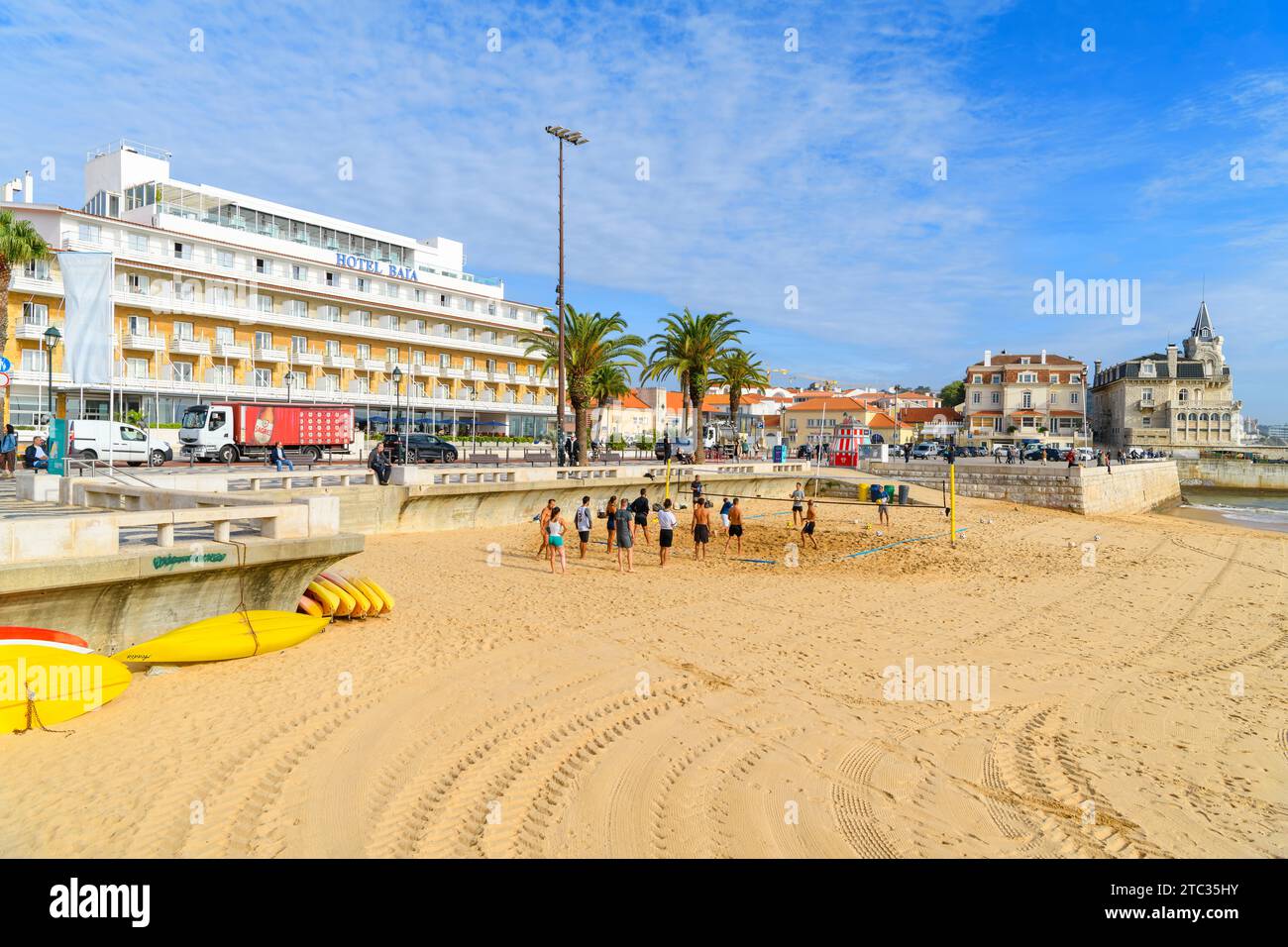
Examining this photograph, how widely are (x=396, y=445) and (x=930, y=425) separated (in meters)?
81.4

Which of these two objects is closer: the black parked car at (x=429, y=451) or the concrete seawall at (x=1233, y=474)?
the black parked car at (x=429, y=451)

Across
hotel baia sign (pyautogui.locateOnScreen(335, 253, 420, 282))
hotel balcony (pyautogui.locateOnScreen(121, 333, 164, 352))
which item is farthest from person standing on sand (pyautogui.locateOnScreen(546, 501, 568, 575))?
hotel baia sign (pyautogui.locateOnScreen(335, 253, 420, 282))

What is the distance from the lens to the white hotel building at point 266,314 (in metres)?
43.5

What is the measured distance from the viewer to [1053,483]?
1534 inches

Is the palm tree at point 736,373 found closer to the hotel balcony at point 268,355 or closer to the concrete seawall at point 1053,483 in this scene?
the concrete seawall at point 1053,483

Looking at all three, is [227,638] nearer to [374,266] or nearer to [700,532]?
[700,532]

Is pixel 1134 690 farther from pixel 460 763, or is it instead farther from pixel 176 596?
pixel 176 596

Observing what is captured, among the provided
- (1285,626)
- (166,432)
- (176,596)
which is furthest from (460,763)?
(166,432)

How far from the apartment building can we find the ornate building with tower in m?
8.97

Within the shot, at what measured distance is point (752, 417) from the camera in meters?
104

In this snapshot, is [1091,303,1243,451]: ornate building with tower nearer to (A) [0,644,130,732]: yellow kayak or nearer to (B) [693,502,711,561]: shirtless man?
(B) [693,502,711,561]: shirtless man

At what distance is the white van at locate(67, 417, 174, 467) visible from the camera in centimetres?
2861

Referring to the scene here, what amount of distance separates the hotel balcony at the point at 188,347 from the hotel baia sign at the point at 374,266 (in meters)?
13.6

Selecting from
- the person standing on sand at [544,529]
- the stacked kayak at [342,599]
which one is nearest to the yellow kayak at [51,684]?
the stacked kayak at [342,599]
